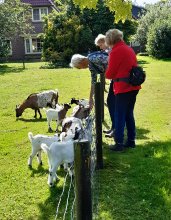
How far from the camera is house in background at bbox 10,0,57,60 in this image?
43.8m

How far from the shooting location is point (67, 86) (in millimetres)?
17469

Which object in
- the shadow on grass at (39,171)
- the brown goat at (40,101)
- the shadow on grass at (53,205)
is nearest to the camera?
the shadow on grass at (53,205)

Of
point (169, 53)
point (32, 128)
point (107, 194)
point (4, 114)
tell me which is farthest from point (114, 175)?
point (169, 53)

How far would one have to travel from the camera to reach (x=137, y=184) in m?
5.73

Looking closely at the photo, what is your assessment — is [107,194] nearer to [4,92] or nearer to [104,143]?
[104,143]

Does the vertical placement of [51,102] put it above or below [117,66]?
below

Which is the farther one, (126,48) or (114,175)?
(126,48)

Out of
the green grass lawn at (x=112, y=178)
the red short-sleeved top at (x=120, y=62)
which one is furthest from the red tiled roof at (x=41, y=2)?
the red short-sleeved top at (x=120, y=62)

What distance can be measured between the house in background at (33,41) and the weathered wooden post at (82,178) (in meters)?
41.4

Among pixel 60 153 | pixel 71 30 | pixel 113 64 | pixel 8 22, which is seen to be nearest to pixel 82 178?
pixel 60 153

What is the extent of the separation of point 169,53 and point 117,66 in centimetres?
2812

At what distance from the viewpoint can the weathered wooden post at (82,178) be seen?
297 cm

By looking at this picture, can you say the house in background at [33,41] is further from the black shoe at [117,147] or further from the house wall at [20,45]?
the black shoe at [117,147]

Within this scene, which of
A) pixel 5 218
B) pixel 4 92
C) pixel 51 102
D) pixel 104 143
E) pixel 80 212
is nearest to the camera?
pixel 80 212
